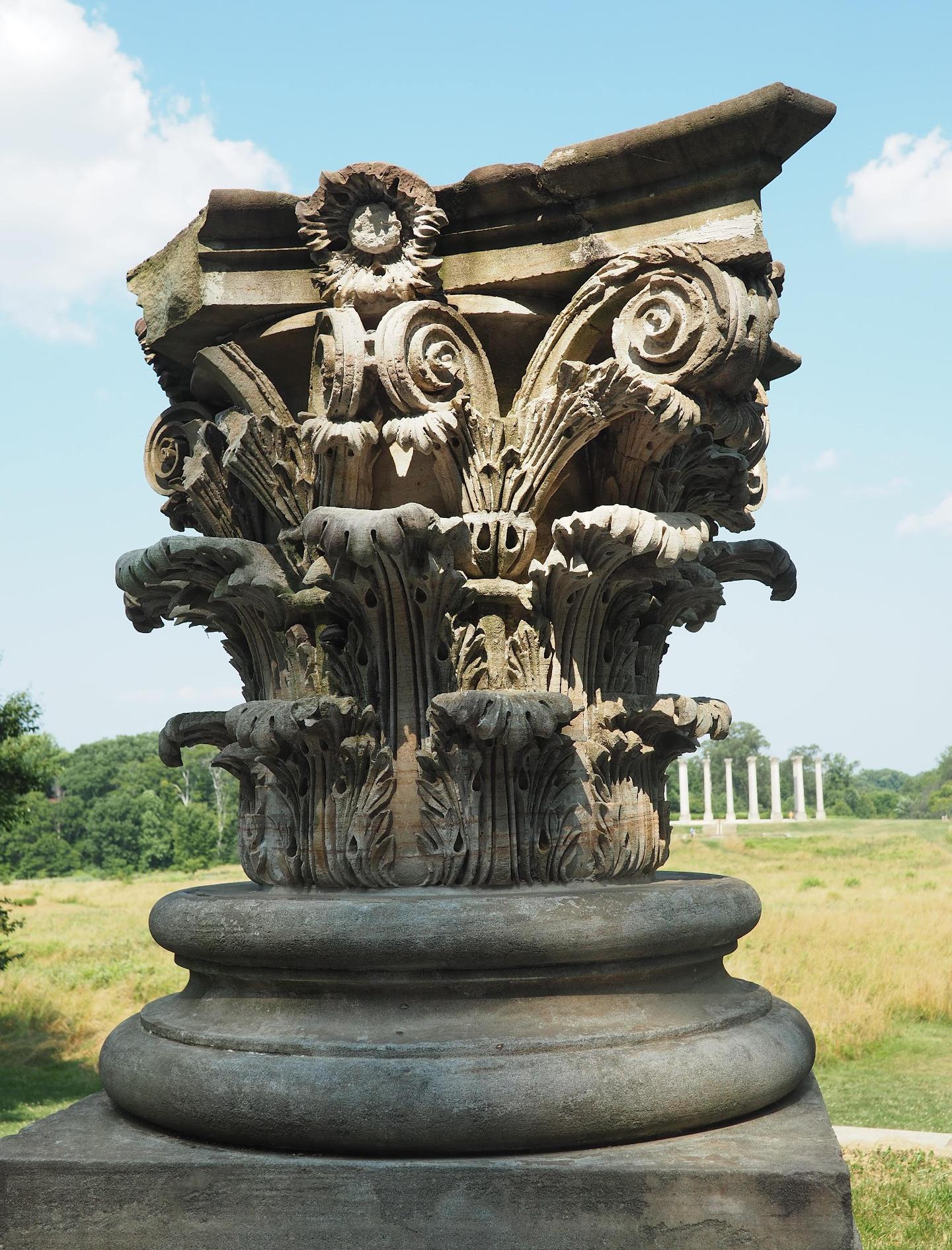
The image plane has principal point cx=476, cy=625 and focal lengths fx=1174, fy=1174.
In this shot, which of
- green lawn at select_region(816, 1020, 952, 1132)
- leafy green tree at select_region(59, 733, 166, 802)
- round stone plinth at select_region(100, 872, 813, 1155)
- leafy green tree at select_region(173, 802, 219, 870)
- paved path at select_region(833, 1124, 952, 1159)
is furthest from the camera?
leafy green tree at select_region(59, 733, 166, 802)

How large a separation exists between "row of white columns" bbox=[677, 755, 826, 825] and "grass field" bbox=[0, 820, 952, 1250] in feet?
153

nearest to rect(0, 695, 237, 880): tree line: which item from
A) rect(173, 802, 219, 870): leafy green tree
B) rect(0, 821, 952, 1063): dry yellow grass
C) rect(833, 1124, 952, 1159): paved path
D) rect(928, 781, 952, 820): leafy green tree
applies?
rect(173, 802, 219, 870): leafy green tree

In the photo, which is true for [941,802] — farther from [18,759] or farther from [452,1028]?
[452,1028]

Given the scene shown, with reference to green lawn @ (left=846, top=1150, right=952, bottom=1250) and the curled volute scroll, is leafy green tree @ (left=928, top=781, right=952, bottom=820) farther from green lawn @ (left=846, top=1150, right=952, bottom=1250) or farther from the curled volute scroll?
the curled volute scroll

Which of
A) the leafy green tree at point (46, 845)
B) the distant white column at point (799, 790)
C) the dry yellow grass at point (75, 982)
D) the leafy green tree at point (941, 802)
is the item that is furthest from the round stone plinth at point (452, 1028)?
the distant white column at point (799, 790)

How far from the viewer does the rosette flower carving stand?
12.9 feet

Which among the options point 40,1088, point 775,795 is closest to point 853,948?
point 40,1088

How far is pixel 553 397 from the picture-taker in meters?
3.90

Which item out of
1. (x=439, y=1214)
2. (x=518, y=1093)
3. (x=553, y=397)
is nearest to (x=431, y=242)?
(x=553, y=397)

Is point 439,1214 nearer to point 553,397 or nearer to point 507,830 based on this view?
point 507,830

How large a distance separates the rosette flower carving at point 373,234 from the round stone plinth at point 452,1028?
1.99 m

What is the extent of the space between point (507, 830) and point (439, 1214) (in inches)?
44.7

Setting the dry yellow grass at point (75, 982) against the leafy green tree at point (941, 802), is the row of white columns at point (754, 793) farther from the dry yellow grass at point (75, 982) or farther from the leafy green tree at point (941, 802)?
the dry yellow grass at point (75, 982)

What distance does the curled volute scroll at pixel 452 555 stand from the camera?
373 centimetres
